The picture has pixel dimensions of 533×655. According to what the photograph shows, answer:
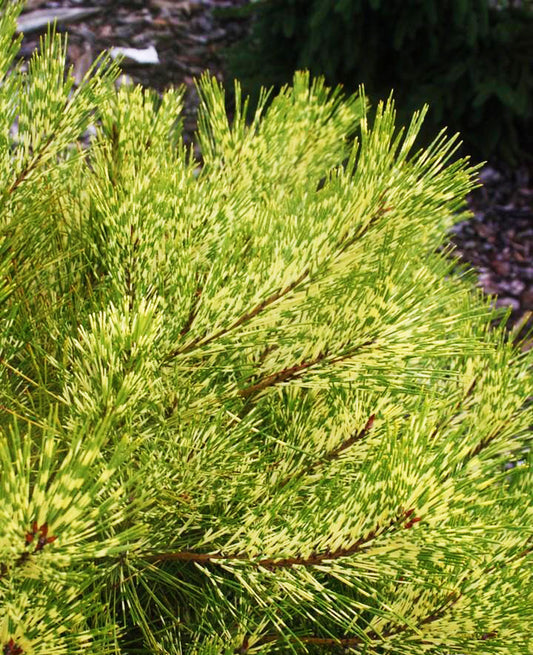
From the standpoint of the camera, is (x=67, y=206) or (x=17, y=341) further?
(x=67, y=206)

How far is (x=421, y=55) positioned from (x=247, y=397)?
11.7 ft

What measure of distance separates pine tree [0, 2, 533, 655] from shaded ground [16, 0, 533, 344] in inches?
114

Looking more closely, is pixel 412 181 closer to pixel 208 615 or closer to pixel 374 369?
pixel 374 369

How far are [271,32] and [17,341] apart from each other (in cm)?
357

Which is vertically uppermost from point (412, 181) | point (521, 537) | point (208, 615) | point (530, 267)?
point (412, 181)

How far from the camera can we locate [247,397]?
1.12 m

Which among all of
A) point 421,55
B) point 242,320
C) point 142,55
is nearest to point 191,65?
point 142,55

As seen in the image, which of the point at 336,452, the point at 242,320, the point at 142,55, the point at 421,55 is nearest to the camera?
the point at 242,320

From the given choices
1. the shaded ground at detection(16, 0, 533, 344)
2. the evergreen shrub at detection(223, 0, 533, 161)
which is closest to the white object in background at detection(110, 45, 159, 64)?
the shaded ground at detection(16, 0, 533, 344)

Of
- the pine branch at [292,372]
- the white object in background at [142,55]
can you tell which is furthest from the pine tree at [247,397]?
the white object in background at [142,55]

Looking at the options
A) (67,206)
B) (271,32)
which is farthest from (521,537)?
(271,32)

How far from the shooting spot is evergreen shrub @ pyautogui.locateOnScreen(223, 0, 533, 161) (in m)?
3.86

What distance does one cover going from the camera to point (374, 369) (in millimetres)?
968

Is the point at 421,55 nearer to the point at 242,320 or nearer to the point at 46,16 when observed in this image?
the point at 46,16
